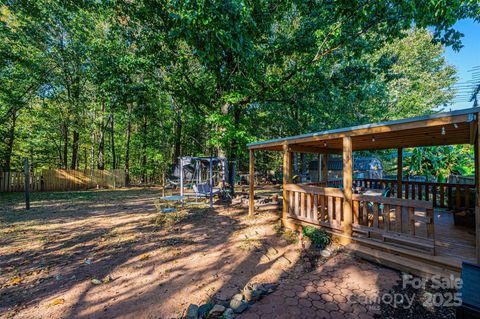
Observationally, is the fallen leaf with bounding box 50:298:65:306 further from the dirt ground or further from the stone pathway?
the stone pathway

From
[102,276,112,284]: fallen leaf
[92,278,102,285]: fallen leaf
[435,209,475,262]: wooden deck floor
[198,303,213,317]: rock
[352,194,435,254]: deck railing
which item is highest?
[352,194,435,254]: deck railing

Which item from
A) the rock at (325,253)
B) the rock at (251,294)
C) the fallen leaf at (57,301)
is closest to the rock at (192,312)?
the rock at (251,294)

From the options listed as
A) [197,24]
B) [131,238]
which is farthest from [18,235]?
[197,24]

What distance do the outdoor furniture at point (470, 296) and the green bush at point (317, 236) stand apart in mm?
2720

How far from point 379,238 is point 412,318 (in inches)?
70.4

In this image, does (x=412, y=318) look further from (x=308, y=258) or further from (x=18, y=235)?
(x=18, y=235)

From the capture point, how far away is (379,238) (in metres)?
3.93

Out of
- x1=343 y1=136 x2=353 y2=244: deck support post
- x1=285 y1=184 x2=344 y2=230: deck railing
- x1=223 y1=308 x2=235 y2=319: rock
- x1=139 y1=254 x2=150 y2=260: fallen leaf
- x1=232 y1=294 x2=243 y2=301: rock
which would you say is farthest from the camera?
x1=285 y1=184 x2=344 y2=230: deck railing

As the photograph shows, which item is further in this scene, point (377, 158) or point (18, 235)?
point (377, 158)

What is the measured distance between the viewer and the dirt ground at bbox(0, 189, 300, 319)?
267 cm

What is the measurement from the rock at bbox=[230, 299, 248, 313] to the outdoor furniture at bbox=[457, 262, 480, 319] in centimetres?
186

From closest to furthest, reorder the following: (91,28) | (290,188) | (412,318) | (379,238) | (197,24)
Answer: (412,318) < (379,238) < (197,24) < (290,188) < (91,28)

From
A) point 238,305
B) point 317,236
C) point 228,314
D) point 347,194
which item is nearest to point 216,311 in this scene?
point 228,314

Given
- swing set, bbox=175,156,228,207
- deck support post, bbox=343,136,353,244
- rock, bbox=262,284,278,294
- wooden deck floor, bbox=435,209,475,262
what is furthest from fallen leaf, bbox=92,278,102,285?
wooden deck floor, bbox=435,209,475,262
